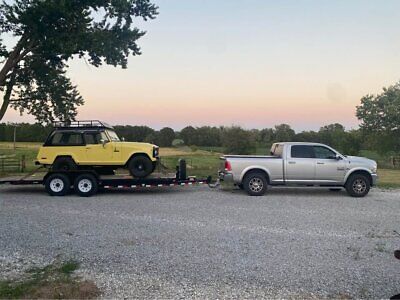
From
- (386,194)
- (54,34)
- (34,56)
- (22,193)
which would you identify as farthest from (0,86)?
(386,194)

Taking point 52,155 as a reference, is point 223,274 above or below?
below

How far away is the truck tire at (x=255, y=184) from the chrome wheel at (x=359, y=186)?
2959 millimetres

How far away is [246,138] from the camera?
31.7 metres

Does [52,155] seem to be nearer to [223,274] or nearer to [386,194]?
[223,274]

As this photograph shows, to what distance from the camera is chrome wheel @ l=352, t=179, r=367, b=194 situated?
1270cm

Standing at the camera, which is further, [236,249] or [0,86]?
[0,86]

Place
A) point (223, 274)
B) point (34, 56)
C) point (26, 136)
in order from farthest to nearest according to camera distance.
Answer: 1. point (26, 136)
2. point (34, 56)
3. point (223, 274)

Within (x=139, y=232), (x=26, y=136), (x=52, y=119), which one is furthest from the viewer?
(x=26, y=136)

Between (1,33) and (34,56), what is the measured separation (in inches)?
80.2

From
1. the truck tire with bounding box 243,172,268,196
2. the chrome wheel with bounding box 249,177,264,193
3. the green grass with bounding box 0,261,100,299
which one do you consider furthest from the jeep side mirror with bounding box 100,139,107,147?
the green grass with bounding box 0,261,100,299

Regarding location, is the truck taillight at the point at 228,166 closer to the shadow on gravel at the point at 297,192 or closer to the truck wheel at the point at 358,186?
the shadow on gravel at the point at 297,192

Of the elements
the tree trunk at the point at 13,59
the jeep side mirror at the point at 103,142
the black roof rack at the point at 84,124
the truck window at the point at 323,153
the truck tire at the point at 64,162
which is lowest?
the truck tire at the point at 64,162

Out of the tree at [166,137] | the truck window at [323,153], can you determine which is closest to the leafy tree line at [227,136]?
the tree at [166,137]

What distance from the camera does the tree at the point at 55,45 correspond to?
633 inches
